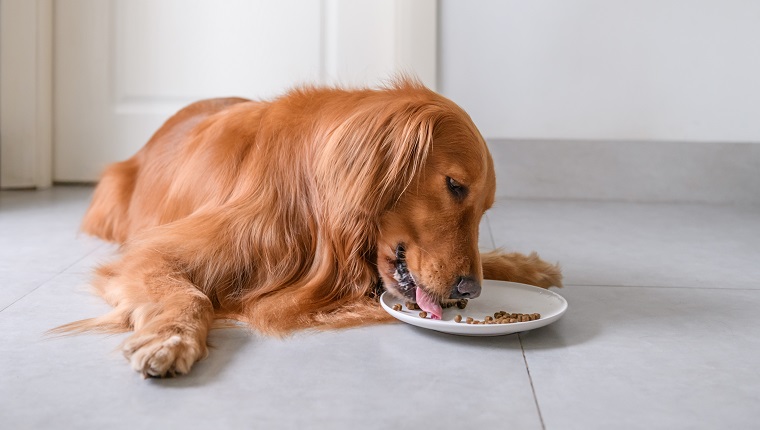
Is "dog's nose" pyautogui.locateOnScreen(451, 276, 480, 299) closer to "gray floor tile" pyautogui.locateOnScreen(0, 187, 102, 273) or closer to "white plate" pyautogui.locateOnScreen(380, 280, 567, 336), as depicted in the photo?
"white plate" pyautogui.locateOnScreen(380, 280, 567, 336)

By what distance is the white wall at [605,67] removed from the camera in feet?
10.7

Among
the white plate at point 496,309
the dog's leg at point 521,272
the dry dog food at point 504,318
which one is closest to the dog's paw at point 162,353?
the white plate at point 496,309

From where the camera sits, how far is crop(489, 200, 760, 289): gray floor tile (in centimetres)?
210

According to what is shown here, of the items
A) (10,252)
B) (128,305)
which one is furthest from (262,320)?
(10,252)

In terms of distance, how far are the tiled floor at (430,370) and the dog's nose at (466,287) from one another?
0.31 ft

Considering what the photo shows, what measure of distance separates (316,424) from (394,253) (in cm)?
58

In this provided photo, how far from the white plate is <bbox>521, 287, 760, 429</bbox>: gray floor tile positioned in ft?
0.15

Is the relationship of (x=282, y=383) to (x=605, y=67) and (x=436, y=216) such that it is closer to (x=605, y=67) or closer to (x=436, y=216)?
(x=436, y=216)

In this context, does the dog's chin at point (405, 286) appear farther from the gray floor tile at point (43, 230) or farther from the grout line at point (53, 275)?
the gray floor tile at point (43, 230)

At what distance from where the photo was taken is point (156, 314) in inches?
57.7

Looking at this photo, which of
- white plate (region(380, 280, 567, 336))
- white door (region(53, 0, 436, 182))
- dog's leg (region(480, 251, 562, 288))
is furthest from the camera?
white door (region(53, 0, 436, 182))

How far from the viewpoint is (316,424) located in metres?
1.08

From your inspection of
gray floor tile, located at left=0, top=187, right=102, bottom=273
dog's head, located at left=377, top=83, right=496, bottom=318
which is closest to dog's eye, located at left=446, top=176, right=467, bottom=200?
dog's head, located at left=377, top=83, right=496, bottom=318

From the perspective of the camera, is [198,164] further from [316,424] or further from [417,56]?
[417,56]
